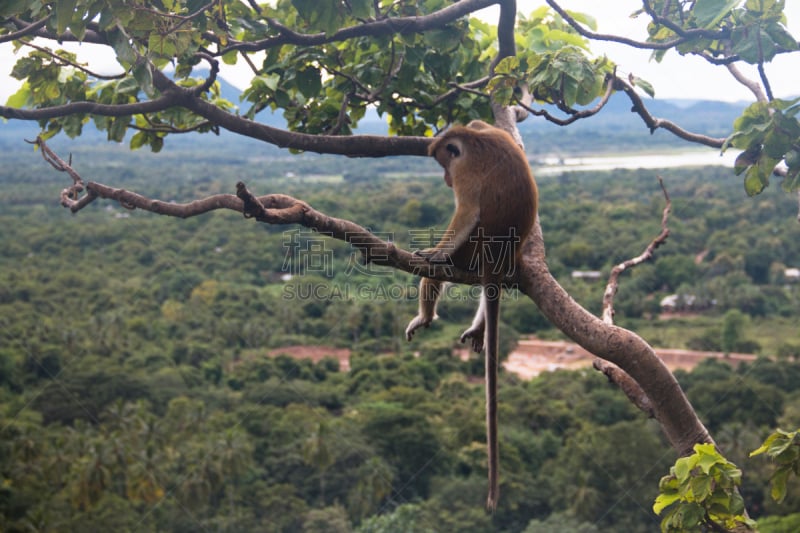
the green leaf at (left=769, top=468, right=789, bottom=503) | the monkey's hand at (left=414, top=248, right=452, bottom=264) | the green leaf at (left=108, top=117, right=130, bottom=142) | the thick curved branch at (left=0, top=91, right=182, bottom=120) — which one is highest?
the thick curved branch at (left=0, top=91, right=182, bottom=120)

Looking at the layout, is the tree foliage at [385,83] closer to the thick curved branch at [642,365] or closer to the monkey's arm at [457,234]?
the thick curved branch at [642,365]

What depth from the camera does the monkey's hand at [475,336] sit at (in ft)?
9.88

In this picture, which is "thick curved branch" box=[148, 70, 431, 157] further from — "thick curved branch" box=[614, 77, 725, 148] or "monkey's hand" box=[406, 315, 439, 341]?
"thick curved branch" box=[614, 77, 725, 148]

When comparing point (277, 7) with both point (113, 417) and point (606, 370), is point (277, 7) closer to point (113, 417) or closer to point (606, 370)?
point (606, 370)

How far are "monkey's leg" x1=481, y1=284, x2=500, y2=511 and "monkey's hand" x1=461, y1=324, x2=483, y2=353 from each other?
113 mm


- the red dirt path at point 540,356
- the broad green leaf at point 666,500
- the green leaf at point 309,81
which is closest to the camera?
the broad green leaf at point 666,500

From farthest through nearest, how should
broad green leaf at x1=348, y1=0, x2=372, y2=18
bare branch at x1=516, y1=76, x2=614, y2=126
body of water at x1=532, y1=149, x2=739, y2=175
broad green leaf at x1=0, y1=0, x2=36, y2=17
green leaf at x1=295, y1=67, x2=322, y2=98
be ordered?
1. body of water at x1=532, y1=149, x2=739, y2=175
2. green leaf at x1=295, y1=67, x2=322, y2=98
3. broad green leaf at x1=348, y1=0, x2=372, y2=18
4. bare branch at x1=516, y1=76, x2=614, y2=126
5. broad green leaf at x1=0, y1=0, x2=36, y2=17

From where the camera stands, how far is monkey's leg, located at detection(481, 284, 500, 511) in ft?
7.68

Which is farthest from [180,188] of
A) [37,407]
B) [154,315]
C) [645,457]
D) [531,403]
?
[645,457]

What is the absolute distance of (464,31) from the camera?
3.08 m

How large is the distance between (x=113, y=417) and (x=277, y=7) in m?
30.0

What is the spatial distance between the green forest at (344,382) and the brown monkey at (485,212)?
939 centimetres

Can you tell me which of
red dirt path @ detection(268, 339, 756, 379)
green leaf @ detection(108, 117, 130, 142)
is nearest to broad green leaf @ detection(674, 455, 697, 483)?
green leaf @ detection(108, 117, 130, 142)

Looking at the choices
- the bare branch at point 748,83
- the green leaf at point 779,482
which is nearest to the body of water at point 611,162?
the bare branch at point 748,83
